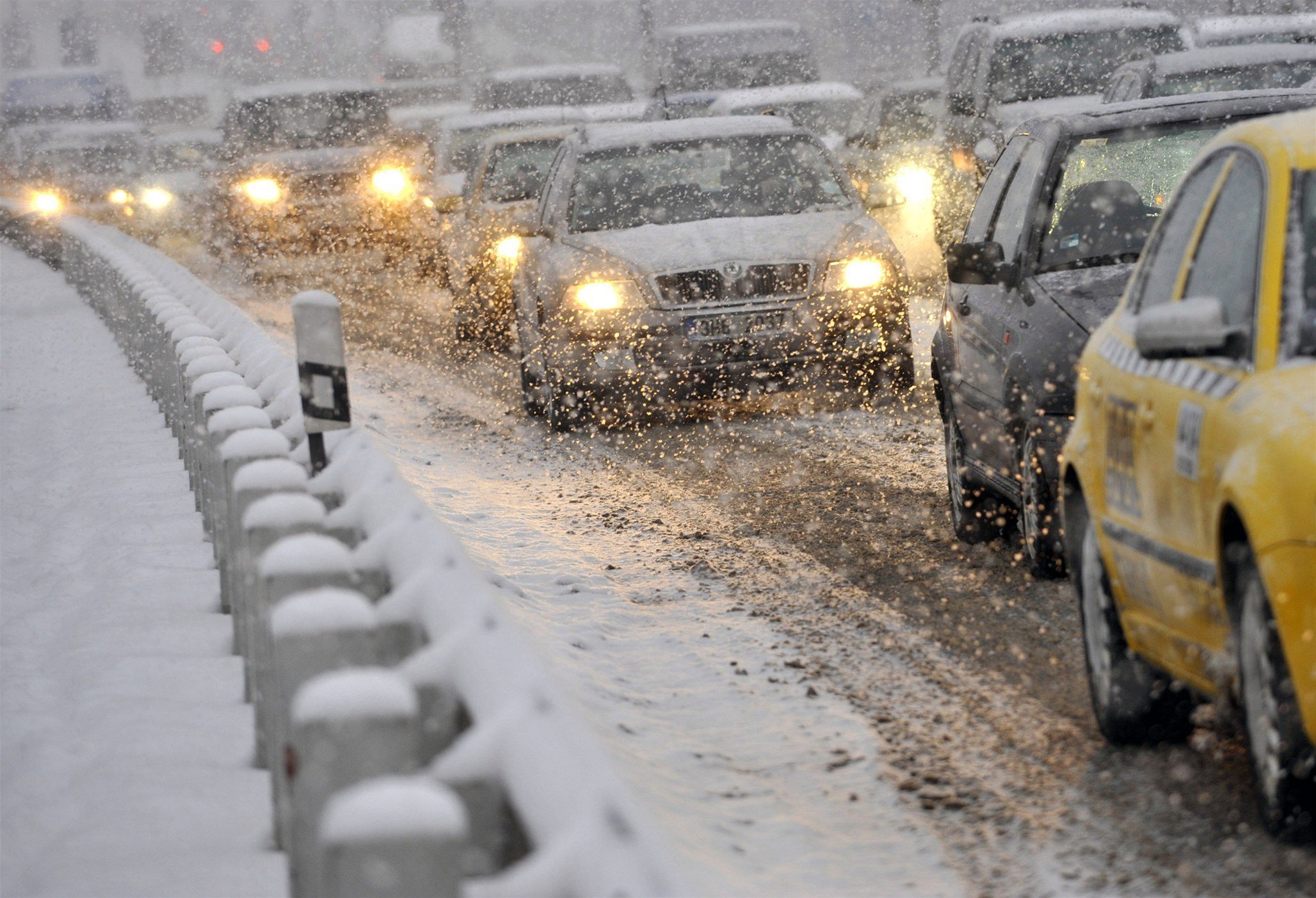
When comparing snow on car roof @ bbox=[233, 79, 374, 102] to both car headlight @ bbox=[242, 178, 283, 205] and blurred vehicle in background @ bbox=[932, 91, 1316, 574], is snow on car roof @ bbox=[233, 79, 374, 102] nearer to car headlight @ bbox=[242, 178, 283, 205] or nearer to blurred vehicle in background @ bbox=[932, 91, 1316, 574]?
car headlight @ bbox=[242, 178, 283, 205]

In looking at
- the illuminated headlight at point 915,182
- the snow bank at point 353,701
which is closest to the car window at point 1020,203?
the snow bank at point 353,701

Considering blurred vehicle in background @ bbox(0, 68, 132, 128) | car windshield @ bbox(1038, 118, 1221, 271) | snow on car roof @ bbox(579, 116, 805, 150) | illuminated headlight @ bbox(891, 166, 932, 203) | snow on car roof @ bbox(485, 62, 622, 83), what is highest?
blurred vehicle in background @ bbox(0, 68, 132, 128)

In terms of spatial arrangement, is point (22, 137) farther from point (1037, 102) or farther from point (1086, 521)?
point (1086, 521)

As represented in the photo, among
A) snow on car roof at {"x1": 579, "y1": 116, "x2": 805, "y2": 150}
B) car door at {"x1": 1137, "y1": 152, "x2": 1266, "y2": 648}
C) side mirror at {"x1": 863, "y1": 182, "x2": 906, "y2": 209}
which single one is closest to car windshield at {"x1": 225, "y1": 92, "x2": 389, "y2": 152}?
snow on car roof at {"x1": 579, "y1": 116, "x2": 805, "y2": 150}

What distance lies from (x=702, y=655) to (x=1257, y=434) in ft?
8.76

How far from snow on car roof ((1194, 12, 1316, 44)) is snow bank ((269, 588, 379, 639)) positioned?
15.5m

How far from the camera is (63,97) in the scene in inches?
1415

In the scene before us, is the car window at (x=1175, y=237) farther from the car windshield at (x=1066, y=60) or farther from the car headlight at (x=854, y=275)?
the car windshield at (x=1066, y=60)

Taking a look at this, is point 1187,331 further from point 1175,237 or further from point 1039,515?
point 1039,515

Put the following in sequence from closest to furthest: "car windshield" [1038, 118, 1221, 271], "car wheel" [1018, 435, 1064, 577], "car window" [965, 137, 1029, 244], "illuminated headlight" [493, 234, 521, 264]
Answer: "car wheel" [1018, 435, 1064, 577] < "car windshield" [1038, 118, 1221, 271] < "car window" [965, 137, 1029, 244] < "illuminated headlight" [493, 234, 521, 264]

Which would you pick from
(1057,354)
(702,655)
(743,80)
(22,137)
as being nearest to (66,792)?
(702,655)

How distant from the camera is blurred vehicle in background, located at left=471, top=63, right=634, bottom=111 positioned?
83.5 feet

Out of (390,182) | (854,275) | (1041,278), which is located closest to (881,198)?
(854,275)

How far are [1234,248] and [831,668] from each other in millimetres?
1962
